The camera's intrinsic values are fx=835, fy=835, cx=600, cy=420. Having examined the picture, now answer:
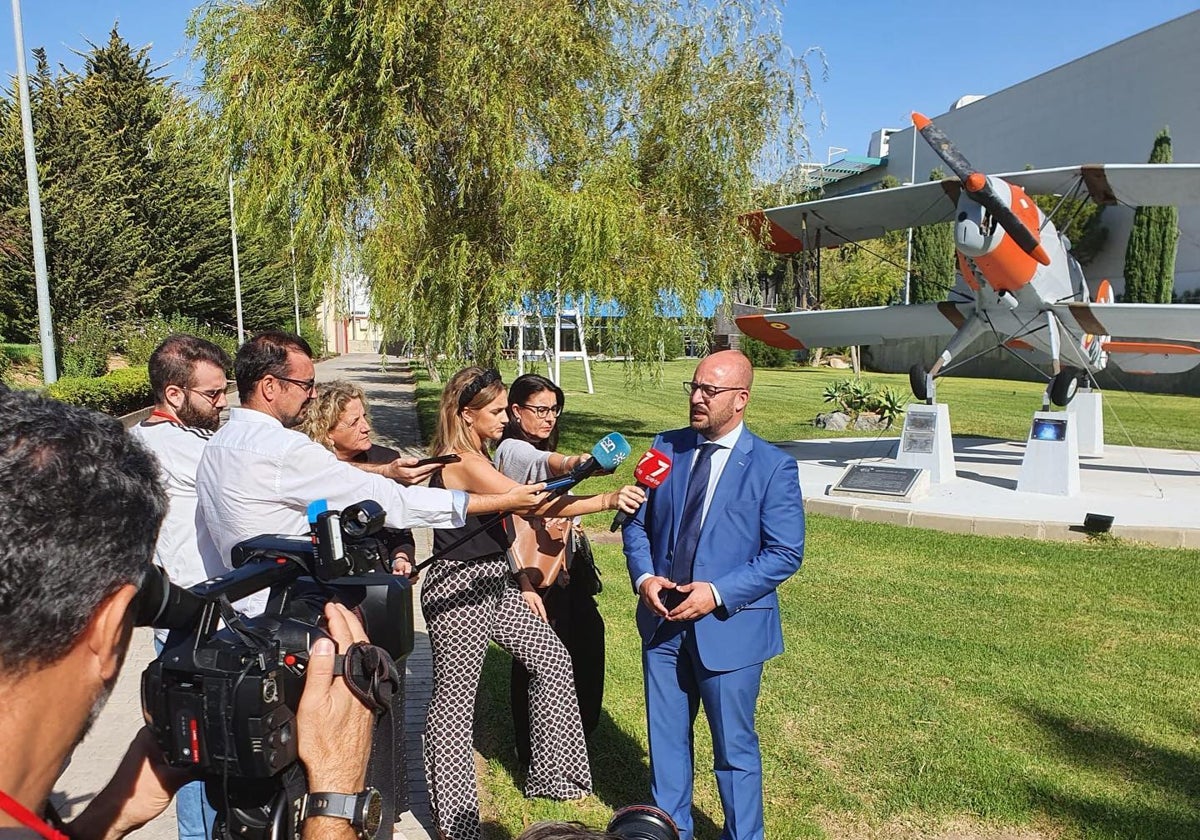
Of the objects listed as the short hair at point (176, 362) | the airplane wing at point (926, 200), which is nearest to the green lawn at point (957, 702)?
the short hair at point (176, 362)

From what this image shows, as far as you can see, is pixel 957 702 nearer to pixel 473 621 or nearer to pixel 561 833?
pixel 473 621

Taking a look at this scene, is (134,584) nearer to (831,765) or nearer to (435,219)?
(831,765)

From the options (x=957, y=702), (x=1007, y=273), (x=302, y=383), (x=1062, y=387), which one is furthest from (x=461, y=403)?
(x=1062, y=387)

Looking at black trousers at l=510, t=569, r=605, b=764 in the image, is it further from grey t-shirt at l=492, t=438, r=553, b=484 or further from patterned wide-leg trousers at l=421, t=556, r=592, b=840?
grey t-shirt at l=492, t=438, r=553, b=484

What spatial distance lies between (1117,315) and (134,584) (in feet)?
47.0

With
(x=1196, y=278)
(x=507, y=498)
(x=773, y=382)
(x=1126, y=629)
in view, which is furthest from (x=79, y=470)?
(x=1196, y=278)

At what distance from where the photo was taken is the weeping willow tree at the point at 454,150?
11.2m

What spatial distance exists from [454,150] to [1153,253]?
3288 centimetres

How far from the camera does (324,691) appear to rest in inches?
54.0

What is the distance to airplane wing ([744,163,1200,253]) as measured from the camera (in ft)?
40.3

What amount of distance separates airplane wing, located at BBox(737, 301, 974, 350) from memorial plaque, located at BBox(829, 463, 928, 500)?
468 cm

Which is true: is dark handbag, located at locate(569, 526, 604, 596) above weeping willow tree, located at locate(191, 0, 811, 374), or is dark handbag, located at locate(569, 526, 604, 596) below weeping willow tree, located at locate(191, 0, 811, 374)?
below

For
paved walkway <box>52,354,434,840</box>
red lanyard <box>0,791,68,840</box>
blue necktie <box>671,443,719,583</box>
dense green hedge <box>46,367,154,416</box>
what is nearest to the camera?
red lanyard <box>0,791,68,840</box>

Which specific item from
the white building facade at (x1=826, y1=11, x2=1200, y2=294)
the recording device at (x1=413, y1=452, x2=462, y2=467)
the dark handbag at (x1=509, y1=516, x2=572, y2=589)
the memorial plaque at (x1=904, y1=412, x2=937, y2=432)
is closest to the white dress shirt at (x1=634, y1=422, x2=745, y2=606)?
the dark handbag at (x1=509, y1=516, x2=572, y2=589)
